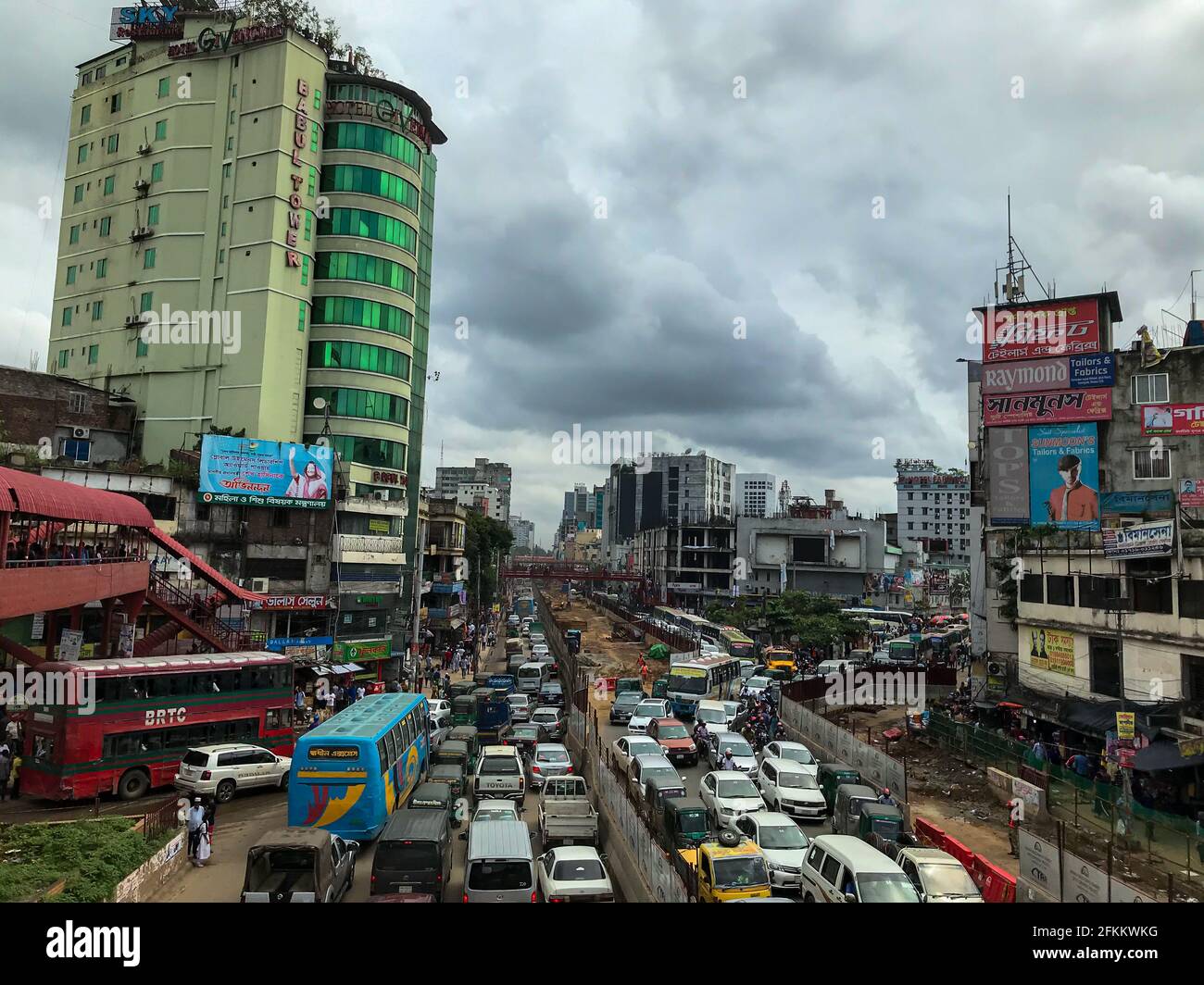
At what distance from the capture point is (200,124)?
51.6 m

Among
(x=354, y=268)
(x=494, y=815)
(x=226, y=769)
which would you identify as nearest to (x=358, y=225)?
(x=354, y=268)

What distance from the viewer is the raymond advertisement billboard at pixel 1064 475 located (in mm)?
39250

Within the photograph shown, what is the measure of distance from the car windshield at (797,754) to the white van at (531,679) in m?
21.0

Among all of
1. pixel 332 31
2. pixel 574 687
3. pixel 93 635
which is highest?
pixel 332 31

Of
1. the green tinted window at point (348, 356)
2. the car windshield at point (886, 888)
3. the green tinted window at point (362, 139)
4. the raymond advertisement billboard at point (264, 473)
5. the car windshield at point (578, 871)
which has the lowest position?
the car windshield at point (578, 871)

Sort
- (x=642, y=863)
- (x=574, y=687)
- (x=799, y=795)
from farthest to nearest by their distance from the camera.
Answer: (x=574, y=687), (x=799, y=795), (x=642, y=863)

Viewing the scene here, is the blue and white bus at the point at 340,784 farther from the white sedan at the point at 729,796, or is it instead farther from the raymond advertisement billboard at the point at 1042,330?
the raymond advertisement billboard at the point at 1042,330

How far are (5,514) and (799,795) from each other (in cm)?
2082

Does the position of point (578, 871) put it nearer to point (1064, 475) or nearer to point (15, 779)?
point (15, 779)

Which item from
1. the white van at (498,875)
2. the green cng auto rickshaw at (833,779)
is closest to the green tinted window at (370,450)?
the green cng auto rickshaw at (833,779)

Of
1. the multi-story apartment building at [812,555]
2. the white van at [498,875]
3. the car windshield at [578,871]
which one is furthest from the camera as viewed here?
the multi-story apartment building at [812,555]

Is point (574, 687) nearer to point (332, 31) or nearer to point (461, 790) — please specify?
point (461, 790)

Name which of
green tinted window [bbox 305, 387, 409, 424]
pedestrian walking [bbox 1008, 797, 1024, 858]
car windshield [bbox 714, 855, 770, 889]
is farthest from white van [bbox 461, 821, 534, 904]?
green tinted window [bbox 305, 387, 409, 424]
